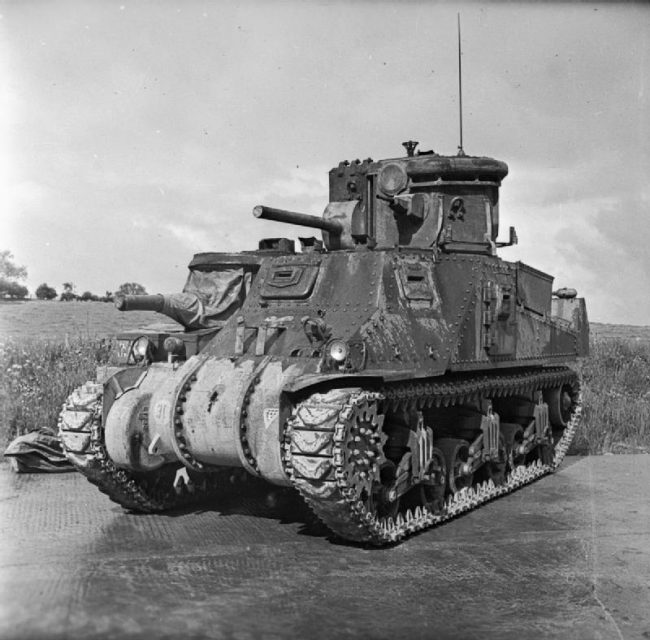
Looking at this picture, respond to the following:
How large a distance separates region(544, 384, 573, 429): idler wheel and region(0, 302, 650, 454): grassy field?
6.20 feet

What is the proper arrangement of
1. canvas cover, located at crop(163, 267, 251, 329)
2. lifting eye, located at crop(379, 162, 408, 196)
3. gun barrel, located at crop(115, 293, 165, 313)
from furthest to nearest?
canvas cover, located at crop(163, 267, 251, 329) < lifting eye, located at crop(379, 162, 408, 196) < gun barrel, located at crop(115, 293, 165, 313)

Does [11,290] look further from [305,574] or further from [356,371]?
[305,574]

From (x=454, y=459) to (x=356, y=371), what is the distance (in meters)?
2.40

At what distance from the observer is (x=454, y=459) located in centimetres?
1008

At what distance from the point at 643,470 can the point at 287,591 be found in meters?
8.06

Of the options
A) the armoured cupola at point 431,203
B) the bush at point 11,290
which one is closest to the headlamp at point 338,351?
the armoured cupola at point 431,203

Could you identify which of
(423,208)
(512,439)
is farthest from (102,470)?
(512,439)

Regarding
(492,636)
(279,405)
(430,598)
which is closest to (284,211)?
(279,405)

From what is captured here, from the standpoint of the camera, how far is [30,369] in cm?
1694

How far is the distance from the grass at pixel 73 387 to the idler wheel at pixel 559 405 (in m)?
1.84

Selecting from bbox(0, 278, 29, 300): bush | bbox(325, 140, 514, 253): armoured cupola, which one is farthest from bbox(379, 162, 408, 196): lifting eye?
bbox(0, 278, 29, 300): bush

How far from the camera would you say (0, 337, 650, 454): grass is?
1498 centimetres

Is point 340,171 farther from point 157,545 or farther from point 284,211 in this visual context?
point 157,545

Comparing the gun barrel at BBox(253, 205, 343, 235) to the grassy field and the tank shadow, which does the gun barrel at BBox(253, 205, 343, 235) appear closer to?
the tank shadow
